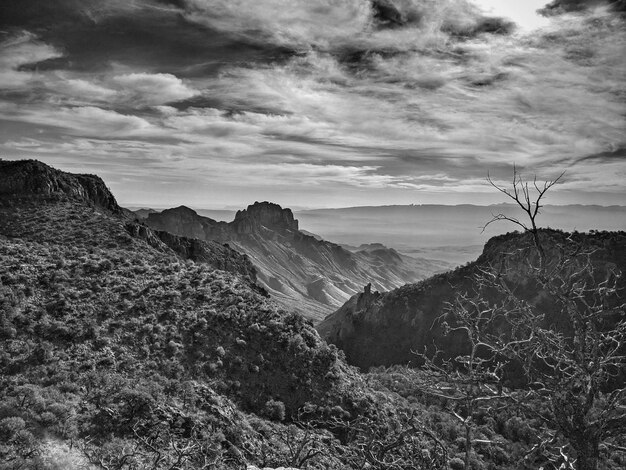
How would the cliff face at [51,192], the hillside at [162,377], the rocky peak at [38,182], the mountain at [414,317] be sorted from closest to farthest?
1. the hillside at [162,377]
2. the cliff face at [51,192]
3. the rocky peak at [38,182]
4. the mountain at [414,317]

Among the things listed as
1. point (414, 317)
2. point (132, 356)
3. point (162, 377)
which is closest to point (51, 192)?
point (132, 356)

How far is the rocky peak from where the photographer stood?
5047 centimetres

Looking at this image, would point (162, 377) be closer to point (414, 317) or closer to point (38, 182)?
point (38, 182)

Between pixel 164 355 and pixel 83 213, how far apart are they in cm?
3209

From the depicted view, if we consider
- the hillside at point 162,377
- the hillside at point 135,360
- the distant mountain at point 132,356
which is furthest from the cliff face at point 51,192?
the hillside at point 135,360

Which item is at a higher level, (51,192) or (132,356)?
(51,192)

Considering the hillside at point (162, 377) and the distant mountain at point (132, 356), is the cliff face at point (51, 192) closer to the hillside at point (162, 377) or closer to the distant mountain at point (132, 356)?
the hillside at point (162, 377)

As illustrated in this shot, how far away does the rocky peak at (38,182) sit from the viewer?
50.5m

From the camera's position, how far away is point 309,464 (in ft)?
65.0

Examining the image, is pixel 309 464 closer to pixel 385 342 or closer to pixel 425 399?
pixel 425 399

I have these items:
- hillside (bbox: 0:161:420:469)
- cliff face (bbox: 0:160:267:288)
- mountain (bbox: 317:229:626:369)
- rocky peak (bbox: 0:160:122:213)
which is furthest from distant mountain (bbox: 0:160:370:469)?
mountain (bbox: 317:229:626:369)

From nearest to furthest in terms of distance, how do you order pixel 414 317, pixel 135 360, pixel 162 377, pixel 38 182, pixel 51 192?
pixel 162 377, pixel 135 360, pixel 38 182, pixel 51 192, pixel 414 317

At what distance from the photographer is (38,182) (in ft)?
173

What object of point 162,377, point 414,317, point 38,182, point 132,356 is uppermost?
point 38,182
